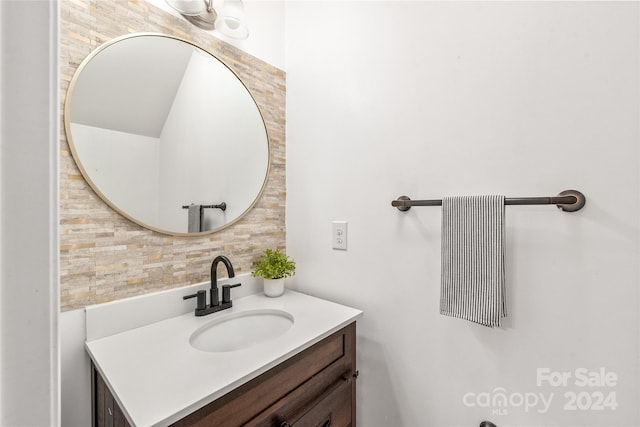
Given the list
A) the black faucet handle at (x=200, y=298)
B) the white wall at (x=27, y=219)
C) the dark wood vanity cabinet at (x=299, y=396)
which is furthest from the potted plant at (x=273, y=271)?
the white wall at (x=27, y=219)

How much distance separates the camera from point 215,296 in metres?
1.11

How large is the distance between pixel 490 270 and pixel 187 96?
1.20 m

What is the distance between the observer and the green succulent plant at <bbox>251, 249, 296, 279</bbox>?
4.15ft

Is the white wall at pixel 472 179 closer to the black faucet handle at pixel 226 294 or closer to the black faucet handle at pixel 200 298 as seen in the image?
the black faucet handle at pixel 226 294

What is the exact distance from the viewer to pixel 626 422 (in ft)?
2.48

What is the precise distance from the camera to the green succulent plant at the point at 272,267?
126 cm

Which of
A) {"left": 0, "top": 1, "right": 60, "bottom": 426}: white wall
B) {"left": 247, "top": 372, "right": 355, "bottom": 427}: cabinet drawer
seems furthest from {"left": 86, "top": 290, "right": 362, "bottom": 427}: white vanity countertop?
{"left": 0, "top": 1, "right": 60, "bottom": 426}: white wall

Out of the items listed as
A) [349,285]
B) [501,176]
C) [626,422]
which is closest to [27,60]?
[501,176]

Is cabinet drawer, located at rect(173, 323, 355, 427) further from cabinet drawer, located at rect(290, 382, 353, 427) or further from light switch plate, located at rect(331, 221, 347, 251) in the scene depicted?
light switch plate, located at rect(331, 221, 347, 251)

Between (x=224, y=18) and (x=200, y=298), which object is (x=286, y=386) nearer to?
(x=200, y=298)

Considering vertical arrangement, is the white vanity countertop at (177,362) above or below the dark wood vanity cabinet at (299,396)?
above

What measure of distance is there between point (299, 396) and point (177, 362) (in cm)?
36

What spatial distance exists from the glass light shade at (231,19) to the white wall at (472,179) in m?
0.36

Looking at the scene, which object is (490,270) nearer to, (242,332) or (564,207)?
(564,207)
